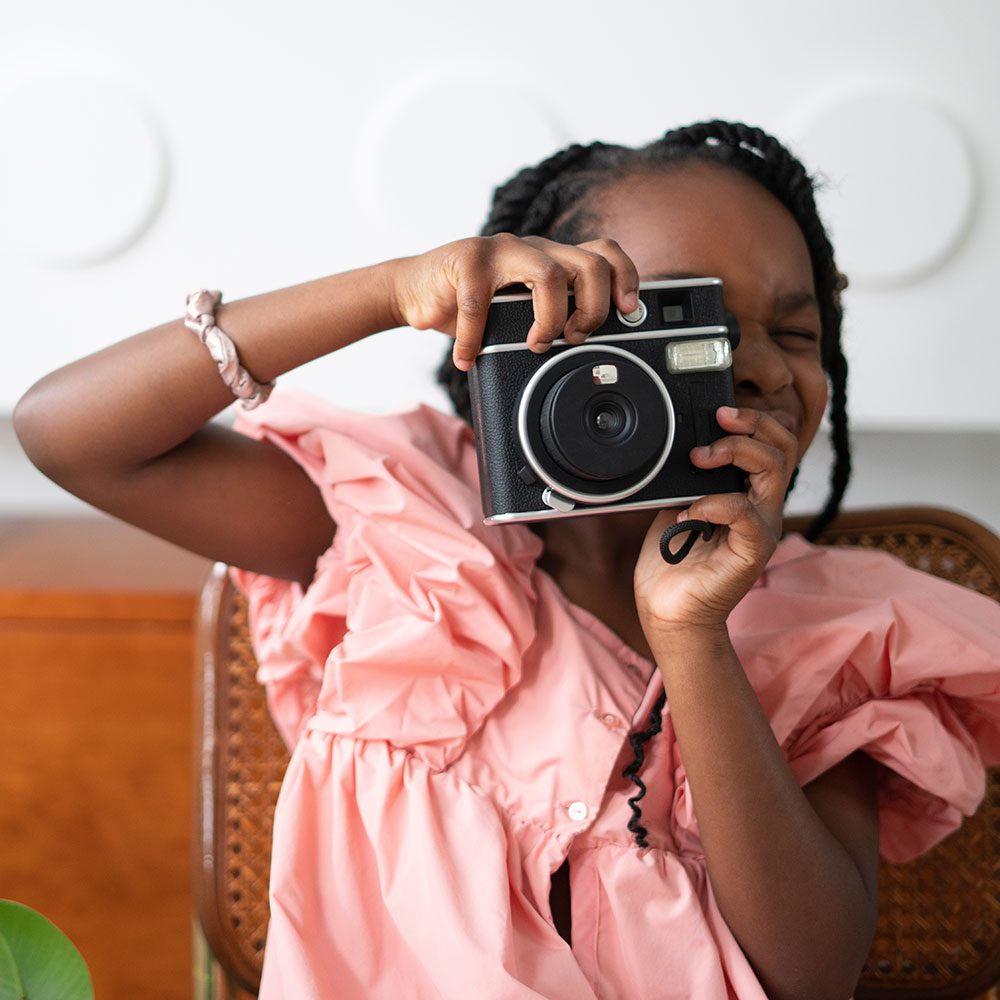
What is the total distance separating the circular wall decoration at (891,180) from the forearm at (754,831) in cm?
62

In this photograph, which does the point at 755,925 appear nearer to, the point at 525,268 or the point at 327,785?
the point at 327,785

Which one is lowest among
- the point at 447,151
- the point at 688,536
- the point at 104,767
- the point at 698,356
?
the point at 104,767

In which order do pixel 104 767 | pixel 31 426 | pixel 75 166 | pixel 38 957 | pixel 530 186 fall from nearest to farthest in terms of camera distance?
pixel 38 957, pixel 31 426, pixel 530 186, pixel 75 166, pixel 104 767

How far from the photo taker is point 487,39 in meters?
1.11

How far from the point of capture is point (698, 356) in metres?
0.61

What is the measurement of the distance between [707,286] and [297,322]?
0.78ft

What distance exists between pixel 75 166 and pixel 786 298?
0.72 metres

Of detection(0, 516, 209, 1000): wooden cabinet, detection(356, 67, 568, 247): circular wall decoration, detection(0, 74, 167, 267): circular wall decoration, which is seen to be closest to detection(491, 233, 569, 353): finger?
detection(356, 67, 568, 247): circular wall decoration

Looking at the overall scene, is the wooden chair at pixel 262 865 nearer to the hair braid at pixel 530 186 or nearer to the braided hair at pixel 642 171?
the braided hair at pixel 642 171

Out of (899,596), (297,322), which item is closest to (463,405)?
(297,322)

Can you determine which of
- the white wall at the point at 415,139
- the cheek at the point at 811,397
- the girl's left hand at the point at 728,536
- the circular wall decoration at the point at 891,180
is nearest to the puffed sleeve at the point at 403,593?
the girl's left hand at the point at 728,536

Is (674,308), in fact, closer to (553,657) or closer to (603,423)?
(603,423)

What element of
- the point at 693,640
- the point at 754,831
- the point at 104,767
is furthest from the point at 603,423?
the point at 104,767

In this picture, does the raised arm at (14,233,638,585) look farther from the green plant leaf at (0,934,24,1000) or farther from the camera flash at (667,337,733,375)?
the green plant leaf at (0,934,24,1000)
